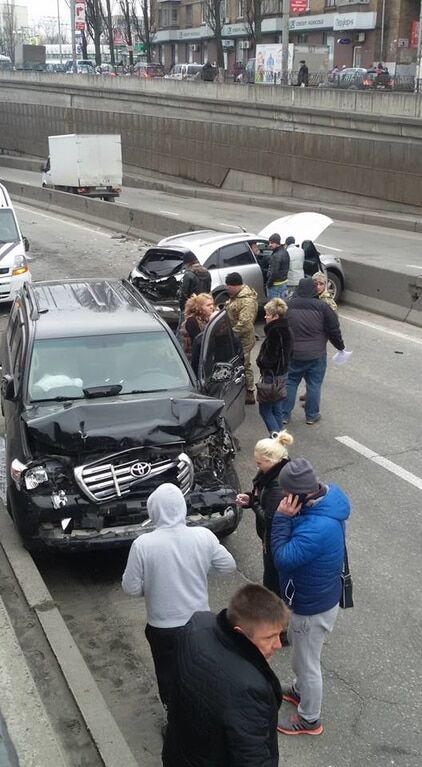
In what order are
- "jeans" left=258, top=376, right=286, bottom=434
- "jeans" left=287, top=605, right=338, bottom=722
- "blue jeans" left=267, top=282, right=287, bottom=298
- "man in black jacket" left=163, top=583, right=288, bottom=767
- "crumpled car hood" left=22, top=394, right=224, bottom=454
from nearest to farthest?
"man in black jacket" left=163, top=583, right=288, bottom=767
"jeans" left=287, top=605, right=338, bottom=722
"crumpled car hood" left=22, top=394, right=224, bottom=454
"jeans" left=258, top=376, right=286, bottom=434
"blue jeans" left=267, top=282, right=287, bottom=298

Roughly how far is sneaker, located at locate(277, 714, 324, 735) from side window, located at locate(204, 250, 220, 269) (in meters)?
10.2

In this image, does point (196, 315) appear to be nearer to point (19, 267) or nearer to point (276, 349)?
point (276, 349)

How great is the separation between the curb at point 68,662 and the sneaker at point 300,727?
90 cm

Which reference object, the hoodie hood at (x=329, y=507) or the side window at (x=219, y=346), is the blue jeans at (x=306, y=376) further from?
the hoodie hood at (x=329, y=507)

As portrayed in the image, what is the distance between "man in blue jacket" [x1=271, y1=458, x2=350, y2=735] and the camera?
4.34 metres

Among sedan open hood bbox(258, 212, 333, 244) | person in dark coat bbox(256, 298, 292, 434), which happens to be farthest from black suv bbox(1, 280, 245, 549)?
sedan open hood bbox(258, 212, 333, 244)

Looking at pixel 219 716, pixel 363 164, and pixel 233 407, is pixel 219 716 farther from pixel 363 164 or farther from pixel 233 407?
pixel 363 164

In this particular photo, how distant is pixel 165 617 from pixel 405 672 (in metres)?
1.82

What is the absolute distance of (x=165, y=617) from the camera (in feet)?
14.6

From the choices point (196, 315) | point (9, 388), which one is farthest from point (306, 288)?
point (9, 388)

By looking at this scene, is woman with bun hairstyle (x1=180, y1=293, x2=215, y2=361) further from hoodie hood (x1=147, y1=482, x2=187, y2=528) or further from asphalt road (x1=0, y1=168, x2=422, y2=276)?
asphalt road (x1=0, y1=168, x2=422, y2=276)

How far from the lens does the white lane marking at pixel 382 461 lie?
8.37 metres

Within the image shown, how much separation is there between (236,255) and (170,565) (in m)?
10.7

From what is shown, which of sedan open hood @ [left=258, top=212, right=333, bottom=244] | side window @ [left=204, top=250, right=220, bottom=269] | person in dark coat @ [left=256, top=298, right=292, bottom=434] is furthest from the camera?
sedan open hood @ [left=258, top=212, right=333, bottom=244]
